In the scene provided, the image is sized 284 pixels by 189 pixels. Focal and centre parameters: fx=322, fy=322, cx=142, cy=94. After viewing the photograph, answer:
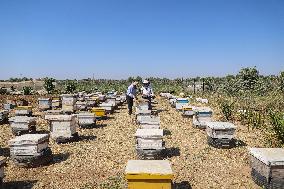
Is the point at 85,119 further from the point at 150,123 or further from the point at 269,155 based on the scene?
the point at 269,155

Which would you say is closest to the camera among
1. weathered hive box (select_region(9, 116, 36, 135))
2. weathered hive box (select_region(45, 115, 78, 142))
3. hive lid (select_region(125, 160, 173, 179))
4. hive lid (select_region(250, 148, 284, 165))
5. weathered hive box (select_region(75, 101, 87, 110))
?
hive lid (select_region(125, 160, 173, 179))

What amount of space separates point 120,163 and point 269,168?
4379 mm

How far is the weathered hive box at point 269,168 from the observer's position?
22.7 ft

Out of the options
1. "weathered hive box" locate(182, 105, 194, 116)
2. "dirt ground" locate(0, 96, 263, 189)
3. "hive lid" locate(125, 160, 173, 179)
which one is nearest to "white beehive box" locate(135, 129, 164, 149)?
"dirt ground" locate(0, 96, 263, 189)

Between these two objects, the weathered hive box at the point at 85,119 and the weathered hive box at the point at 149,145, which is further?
the weathered hive box at the point at 85,119

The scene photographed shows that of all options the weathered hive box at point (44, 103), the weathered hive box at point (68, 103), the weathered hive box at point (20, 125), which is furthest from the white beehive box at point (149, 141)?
the weathered hive box at point (44, 103)

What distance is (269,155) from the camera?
723cm

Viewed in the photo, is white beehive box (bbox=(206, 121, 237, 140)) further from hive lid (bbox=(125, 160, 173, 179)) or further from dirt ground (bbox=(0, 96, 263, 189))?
hive lid (bbox=(125, 160, 173, 179))

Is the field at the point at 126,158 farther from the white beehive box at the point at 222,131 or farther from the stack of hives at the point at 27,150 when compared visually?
the white beehive box at the point at 222,131

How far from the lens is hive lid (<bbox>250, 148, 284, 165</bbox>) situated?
6.88 meters

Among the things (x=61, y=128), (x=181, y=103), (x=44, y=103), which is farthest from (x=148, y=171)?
(x=44, y=103)

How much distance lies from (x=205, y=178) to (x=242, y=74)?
31.1 meters

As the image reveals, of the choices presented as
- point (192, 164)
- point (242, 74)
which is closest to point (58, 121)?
point (192, 164)

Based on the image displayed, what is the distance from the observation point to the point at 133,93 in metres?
18.6
